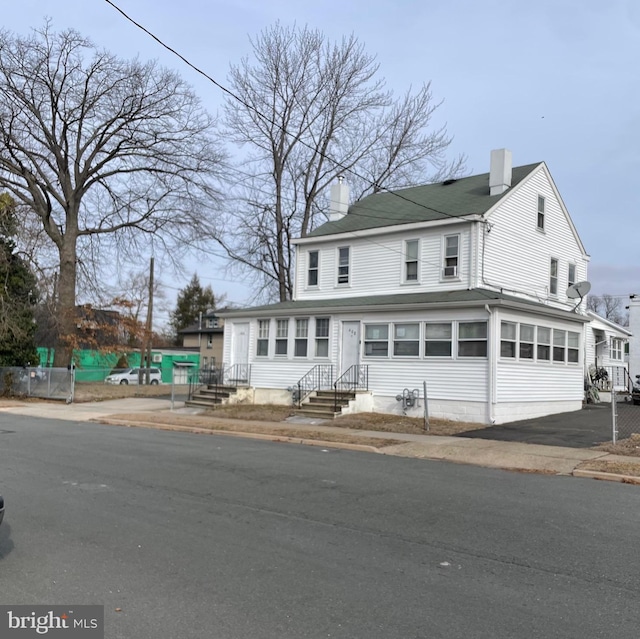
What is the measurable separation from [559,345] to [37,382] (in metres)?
22.3

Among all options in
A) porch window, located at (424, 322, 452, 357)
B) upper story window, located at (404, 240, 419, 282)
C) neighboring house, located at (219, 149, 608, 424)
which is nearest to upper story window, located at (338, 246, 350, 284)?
neighboring house, located at (219, 149, 608, 424)

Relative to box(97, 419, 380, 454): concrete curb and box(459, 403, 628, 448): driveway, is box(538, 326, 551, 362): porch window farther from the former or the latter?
box(97, 419, 380, 454): concrete curb

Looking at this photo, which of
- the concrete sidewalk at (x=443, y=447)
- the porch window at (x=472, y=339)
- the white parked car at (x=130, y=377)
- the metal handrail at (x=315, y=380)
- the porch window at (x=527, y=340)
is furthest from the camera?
the white parked car at (x=130, y=377)

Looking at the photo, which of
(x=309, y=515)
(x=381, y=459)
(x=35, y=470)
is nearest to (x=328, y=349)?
(x=381, y=459)

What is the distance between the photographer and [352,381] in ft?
71.2

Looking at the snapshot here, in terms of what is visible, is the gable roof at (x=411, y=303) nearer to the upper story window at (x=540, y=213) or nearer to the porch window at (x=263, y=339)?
the porch window at (x=263, y=339)

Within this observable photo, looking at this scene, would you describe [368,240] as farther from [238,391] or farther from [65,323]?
[65,323]

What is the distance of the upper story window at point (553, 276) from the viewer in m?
25.0

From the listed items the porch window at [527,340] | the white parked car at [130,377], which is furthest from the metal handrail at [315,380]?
the white parked car at [130,377]

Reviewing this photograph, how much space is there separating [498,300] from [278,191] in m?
20.1

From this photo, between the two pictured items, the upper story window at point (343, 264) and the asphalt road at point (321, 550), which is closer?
the asphalt road at point (321, 550)

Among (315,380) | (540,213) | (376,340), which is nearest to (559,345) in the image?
(540,213)

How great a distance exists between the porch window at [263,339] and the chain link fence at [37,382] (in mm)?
8159

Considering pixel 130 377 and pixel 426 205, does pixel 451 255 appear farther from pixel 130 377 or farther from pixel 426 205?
pixel 130 377
